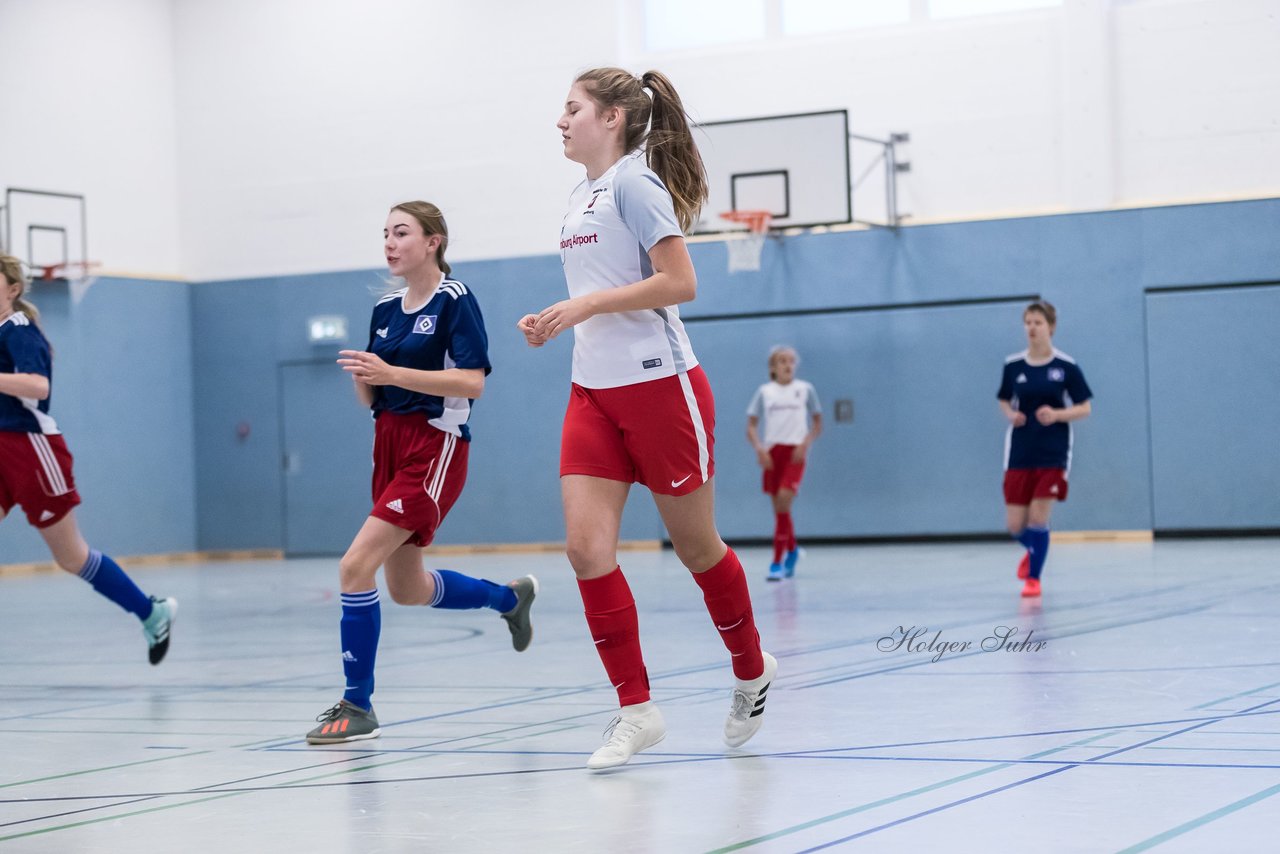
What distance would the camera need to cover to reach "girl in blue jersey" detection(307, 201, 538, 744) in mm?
4852

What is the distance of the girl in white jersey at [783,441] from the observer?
38.9 feet

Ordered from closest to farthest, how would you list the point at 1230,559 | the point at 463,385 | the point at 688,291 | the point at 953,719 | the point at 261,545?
the point at 688,291, the point at 953,719, the point at 463,385, the point at 1230,559, the point at 261,545

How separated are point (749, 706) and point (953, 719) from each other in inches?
29.2

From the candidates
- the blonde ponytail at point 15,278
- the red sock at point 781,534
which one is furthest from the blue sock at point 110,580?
the red sock at point 781,534

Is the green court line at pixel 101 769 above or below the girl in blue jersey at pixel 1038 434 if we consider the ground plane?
below

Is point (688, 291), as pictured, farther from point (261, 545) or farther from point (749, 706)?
point (261, 545)

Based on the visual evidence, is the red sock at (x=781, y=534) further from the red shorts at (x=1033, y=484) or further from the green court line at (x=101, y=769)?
the green court line at (x=101, y=769)

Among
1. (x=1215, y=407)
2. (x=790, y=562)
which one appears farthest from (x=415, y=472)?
(x=1215, y=407)

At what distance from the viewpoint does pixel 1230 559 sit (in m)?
12.0

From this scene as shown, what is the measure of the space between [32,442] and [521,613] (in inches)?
86.6

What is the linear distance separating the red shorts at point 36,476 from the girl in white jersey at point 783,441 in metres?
6.04

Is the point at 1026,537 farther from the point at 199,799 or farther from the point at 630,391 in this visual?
the point at 199,799

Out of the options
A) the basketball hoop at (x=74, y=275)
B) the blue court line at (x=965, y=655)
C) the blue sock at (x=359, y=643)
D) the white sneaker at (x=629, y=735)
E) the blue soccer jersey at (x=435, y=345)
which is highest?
the basketball hoop at (x=74, y=275)

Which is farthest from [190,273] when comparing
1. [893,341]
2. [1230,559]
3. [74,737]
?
[74,737]
